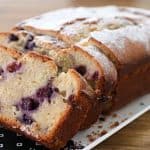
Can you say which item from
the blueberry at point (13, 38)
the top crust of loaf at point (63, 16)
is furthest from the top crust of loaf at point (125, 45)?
the blueberry at point (13, 38)

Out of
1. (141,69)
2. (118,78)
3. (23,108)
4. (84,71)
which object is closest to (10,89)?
(23,108)

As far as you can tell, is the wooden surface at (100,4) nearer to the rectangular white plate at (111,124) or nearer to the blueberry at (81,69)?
the rectangular white plate at (111,124)

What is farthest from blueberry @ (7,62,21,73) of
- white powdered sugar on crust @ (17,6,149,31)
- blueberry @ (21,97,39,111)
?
white powdered sugar on crust @ (17,6,149,31)

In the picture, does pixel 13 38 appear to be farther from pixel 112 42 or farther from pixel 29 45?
pixel 112 42

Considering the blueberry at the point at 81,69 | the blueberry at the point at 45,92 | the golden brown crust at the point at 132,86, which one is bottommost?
the golden brown crust at the point at 132,86

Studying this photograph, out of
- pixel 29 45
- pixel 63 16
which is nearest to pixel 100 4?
pixel 63 16

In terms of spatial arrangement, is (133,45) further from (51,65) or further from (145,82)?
(51,65)

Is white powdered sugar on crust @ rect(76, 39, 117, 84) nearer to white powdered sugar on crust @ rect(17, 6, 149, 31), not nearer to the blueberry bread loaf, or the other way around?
the blueberry bread loaf
